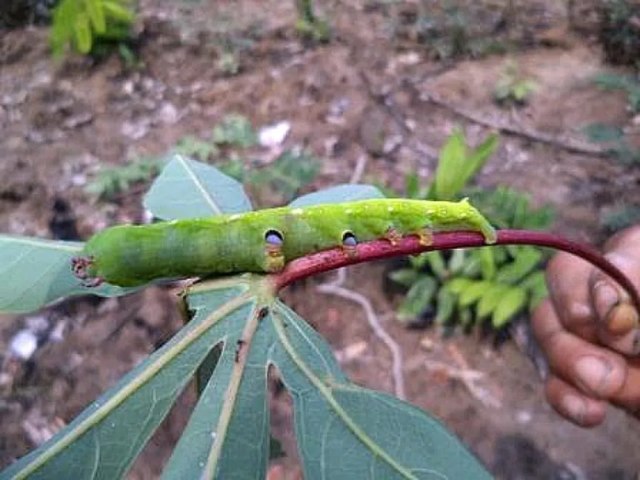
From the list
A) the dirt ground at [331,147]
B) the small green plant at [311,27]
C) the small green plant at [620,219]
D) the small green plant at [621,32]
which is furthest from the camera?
the small green plant at [311,27]

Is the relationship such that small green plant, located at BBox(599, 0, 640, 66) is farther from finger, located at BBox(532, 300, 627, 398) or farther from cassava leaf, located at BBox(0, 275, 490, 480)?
cassava leaf, located at BBox(0, 275, 490, 480)

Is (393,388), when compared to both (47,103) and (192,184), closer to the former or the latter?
(192,184)

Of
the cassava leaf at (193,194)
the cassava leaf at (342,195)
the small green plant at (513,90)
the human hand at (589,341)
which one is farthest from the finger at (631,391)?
the small green plant at (513,90)

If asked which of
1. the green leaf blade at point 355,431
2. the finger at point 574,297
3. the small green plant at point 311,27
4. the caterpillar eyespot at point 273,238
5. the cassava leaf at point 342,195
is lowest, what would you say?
the small green plant at point 311,27

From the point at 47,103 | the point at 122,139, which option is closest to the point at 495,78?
the point at 122,139

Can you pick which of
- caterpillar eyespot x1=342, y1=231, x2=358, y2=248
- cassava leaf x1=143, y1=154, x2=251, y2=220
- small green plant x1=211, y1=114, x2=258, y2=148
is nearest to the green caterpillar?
caterpillar eyespot x1=342, y1=231, x2=358, y2=248

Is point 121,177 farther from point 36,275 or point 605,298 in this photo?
point 36,275

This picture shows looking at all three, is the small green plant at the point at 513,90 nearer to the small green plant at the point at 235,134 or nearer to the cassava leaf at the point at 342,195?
the small green plant at the point at 235,134
